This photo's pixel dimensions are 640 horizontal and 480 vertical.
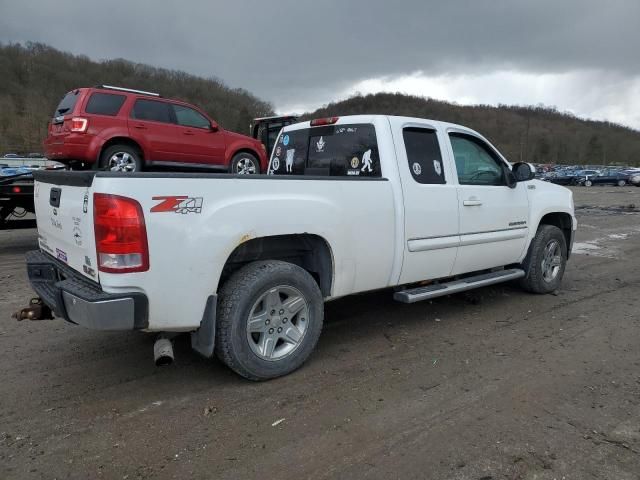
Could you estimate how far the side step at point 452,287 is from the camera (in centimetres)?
429

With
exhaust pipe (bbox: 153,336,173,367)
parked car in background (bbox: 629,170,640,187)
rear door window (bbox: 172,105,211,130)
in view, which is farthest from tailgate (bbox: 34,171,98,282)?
parked car in background (bbox: 629,170,640,187)

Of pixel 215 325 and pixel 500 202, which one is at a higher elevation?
pixel 500 202

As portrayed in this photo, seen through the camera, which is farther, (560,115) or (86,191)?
(560,115)

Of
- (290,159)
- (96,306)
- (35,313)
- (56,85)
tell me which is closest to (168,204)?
(96,306)

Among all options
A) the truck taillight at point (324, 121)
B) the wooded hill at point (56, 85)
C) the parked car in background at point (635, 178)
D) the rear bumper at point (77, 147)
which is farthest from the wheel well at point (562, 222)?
the wooded hill at point (56, 85)

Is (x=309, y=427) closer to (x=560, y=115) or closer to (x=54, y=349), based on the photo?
(x=54, y=349)

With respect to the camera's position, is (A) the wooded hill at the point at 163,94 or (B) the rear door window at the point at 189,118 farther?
(A) the wooded hill at the point at 163,94

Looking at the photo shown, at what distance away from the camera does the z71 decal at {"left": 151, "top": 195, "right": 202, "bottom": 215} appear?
292cm

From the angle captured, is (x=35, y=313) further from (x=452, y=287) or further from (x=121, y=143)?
(x=121, y=143)

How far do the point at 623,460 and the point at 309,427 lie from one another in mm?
1682

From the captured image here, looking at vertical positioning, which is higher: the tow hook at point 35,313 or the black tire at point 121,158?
the black tire at point 121,158

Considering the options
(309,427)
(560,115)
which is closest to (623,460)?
(309,427)

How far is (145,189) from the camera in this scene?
9.45ft

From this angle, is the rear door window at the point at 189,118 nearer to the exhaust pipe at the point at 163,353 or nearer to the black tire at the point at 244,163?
the black tire at the point at 244,163
